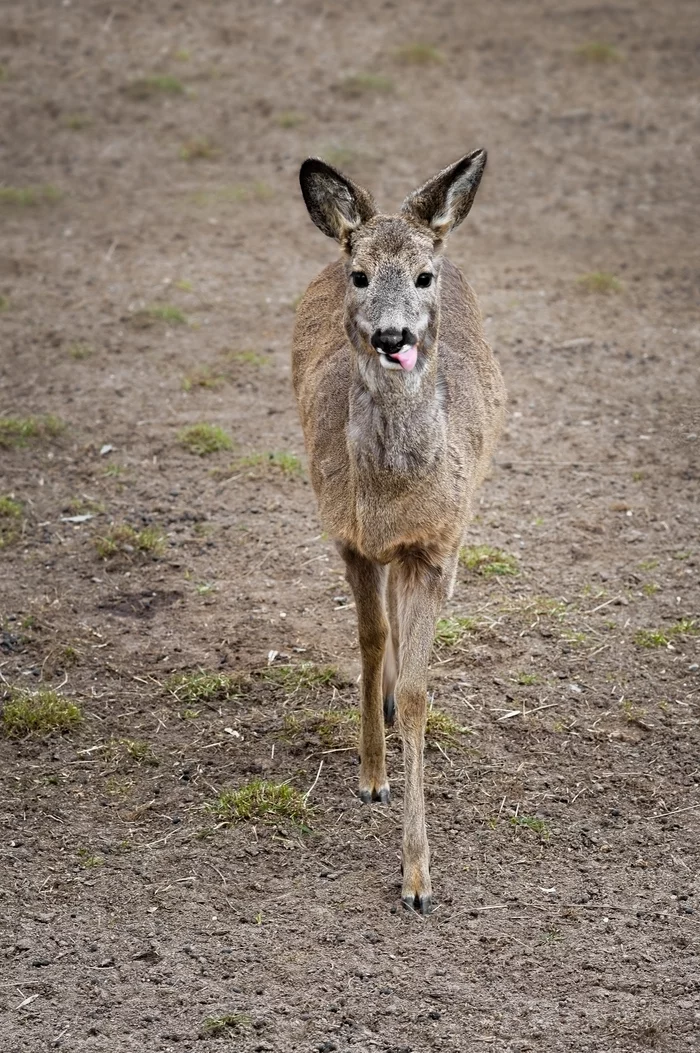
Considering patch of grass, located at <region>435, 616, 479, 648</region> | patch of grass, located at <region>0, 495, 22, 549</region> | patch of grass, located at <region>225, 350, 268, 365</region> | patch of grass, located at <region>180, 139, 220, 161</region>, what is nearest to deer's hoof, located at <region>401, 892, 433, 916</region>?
patch of grass, located at <region>435, 616, 479, 648</region>

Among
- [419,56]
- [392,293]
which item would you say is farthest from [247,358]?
[419,56]

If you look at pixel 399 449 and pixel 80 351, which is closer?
pixel 399 449

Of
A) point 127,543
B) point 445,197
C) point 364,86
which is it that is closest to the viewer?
point 445,197

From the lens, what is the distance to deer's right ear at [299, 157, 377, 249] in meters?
5.11

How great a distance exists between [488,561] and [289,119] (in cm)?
746

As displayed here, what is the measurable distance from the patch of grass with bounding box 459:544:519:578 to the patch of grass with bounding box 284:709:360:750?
1423 millimetres

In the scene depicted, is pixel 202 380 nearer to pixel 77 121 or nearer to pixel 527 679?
pixel 527 679

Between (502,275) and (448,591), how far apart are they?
5916 mm

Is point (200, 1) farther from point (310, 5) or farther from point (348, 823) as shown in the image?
point (348, 823)

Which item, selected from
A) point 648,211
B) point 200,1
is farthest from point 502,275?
point 200,1

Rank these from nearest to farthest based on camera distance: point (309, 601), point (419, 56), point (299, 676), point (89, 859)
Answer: point (89, 859)
point (299, 676)
point (309, 601)
point (419, 56)

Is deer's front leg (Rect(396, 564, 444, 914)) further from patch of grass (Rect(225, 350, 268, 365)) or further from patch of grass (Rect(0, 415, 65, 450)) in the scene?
patch of grass (Rect(225, 350, 268, 365))

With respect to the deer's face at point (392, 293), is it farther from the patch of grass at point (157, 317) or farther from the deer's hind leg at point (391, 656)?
the patch of grass at point (157, 317)

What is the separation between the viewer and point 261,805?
5.64m
